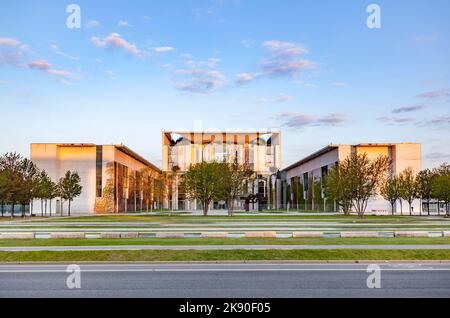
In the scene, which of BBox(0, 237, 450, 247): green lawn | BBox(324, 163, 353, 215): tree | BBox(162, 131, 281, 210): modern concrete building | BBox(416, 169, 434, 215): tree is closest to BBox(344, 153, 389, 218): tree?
BBox(324, 163, 353, 215): tree

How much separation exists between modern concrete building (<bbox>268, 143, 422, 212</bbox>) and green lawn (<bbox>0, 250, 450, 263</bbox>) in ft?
216

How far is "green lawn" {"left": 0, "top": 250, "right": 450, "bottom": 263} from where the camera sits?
17.1 meters

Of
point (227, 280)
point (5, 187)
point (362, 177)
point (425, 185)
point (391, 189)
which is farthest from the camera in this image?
point (425, 185)

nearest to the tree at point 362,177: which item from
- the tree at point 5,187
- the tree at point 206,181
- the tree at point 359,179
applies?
the tree at point 359,179

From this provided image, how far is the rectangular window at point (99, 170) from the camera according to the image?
94875mm

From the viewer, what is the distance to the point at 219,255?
17688 millimetres

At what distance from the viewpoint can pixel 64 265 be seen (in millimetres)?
16484

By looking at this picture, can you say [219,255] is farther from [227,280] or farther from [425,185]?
[425,185]

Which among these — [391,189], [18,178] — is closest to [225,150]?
[391,189]

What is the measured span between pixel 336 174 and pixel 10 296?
5837 cm

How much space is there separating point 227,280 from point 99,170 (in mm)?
85472

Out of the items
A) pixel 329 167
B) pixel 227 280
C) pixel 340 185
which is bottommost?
pixel 227 280
